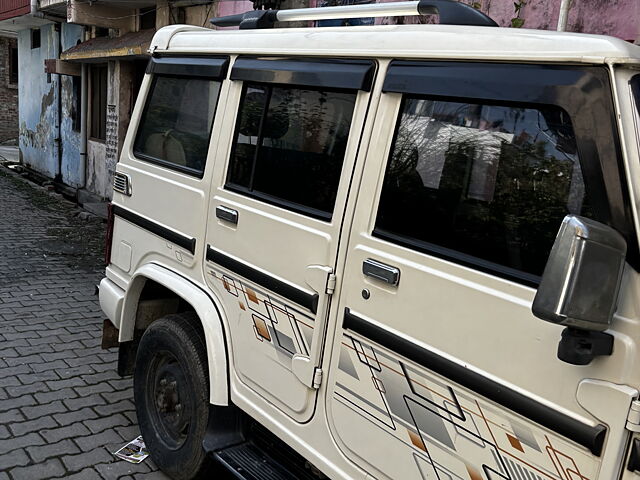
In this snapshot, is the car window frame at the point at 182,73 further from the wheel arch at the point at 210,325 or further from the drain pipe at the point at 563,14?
the drain pipe at the point at 563,14

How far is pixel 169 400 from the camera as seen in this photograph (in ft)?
11.6

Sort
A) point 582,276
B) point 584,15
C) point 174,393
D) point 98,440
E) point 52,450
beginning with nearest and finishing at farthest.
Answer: point 582,276 → point 174,393 → point 52,450 → point 98,440 → point 584,15

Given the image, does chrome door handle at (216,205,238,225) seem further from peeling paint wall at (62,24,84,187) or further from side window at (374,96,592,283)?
peeling paint wall at (62,24,84,187)

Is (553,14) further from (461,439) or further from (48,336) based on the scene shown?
(48,336)

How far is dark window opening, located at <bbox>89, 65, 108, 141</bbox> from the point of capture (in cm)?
1275

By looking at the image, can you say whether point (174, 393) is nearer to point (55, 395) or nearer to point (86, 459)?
point (86, 459)

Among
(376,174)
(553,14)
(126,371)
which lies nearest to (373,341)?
(376,174)

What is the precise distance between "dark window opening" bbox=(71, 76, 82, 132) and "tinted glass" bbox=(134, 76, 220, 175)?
10.6 m

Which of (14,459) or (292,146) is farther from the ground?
(292,146)

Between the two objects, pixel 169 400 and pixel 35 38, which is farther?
pixel 35 38

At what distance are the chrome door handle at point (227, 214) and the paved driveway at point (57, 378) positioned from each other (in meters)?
1.62

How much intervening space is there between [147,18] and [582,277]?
36.7 ft

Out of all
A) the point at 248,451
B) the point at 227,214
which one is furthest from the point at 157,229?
the point at 248,451

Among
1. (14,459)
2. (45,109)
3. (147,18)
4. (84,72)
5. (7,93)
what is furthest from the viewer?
(7,93)
